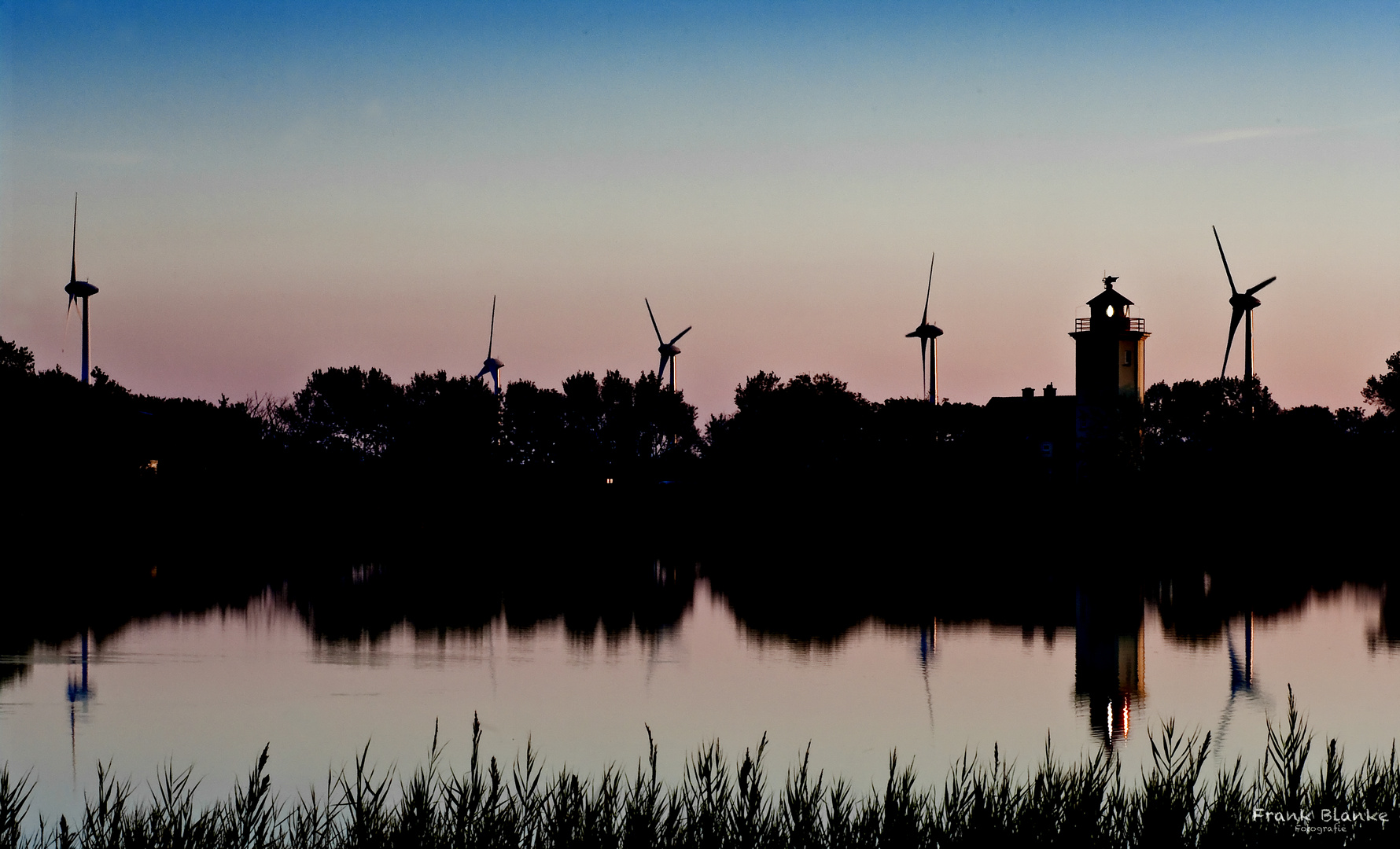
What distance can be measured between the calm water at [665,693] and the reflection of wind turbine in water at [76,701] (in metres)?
0.10

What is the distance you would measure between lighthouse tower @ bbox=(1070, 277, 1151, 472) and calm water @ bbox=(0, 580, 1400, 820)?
50687mm

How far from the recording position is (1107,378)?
107 m

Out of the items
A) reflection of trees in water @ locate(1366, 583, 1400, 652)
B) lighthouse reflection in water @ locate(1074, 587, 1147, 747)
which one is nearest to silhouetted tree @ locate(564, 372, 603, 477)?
lighthouse reflection in water @ locate(1074, 587, 1147, 747)

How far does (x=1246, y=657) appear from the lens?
45.6 metres

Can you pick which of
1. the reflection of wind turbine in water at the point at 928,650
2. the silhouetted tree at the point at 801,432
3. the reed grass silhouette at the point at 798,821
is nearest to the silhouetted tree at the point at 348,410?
the silhouetted tree at the point at 801,432

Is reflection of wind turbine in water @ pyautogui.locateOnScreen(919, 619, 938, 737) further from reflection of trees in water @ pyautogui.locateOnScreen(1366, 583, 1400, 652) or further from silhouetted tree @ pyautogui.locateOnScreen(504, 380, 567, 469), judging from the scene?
silhouetted tree @ pyautogui.locateOnScreen(504, 380, 567, 469)

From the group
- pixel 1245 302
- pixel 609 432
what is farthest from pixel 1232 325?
pixel 609 432

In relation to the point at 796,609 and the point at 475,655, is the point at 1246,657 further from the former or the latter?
the point at 475,655

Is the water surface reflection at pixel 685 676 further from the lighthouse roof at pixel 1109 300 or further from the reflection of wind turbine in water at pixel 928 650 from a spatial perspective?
the lighthouse roof at pixel 1109 300

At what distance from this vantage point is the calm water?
3067cm

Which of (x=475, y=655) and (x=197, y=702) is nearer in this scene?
(x=197, y=702)

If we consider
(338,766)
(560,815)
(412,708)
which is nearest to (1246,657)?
(412,708)

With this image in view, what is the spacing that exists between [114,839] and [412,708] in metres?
19.6

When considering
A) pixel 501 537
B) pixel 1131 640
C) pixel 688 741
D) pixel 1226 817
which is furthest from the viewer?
pixel 501 537
